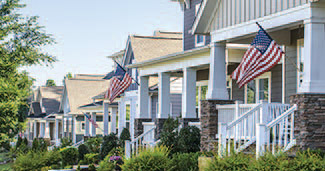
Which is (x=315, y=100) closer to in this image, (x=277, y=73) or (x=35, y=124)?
(x=277, y=73)

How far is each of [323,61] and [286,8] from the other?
212 cm

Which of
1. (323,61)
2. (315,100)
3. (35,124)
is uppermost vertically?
(323,61)

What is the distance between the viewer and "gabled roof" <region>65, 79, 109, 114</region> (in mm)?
48625

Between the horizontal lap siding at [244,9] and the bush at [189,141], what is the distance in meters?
4.00

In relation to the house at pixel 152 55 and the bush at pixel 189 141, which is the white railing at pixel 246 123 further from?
the house at pixel 152 55

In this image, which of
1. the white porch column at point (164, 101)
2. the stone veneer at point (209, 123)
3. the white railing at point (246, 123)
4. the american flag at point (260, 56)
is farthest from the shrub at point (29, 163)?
the american flag at point (260, 56)

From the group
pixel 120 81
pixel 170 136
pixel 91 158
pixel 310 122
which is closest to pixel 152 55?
pixel 120 81

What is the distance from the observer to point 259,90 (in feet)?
67.8

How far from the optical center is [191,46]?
2455 centimetres

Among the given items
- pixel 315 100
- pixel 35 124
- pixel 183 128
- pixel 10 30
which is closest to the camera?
pixel 315 100

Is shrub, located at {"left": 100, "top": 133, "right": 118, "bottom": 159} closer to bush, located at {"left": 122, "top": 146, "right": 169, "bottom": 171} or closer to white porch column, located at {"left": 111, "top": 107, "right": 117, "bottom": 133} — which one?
white porch column, located at {"left": 111, "top": 107, "right": 117, "bottom": 133}

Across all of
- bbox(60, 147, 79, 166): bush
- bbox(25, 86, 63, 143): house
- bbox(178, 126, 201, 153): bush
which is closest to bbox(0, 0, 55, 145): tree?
bbox(60, 147, 79, 166): bush

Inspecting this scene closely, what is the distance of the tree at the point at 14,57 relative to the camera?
27531 mm

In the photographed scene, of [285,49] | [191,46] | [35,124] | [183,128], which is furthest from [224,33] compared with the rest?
[35,124]
